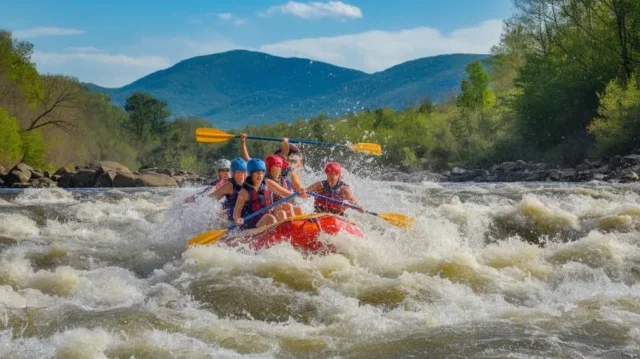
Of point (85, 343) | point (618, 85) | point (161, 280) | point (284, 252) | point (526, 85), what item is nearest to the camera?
point (85, 343)

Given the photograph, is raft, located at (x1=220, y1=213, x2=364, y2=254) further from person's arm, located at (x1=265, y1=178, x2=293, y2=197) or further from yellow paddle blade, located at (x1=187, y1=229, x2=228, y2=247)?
person's arm, located at (x1=265, y1=178, x2=293, y2=197)

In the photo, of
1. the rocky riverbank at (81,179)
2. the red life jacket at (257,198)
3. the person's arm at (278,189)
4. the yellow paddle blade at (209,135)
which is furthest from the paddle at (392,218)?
the rocky riverbank at (81,179)

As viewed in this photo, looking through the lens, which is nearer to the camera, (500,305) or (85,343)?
(85,343)

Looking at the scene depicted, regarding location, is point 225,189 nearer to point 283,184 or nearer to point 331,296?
point 283,184

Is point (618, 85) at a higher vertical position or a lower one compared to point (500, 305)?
higher

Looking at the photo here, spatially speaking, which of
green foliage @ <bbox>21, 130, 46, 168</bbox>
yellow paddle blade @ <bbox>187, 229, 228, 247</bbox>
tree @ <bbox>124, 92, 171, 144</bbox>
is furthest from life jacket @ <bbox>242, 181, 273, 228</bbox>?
tree @ <bbox>124, 92, 171, 144</bbox>

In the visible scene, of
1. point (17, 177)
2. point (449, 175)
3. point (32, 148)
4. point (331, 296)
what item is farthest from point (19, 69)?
point (331, 296)

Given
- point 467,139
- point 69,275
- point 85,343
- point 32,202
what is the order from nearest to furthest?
point 85,343 < point 69,275 < point 32,202 < point 467,139

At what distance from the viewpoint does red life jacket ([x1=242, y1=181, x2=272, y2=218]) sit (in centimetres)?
922

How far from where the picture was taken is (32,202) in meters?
17.5

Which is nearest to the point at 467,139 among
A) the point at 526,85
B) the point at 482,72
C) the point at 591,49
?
the point at 526,85

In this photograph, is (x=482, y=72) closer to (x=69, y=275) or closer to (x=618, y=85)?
(x=618, y=85)

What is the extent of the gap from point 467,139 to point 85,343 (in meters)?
37.0

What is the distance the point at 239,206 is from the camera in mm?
9055
